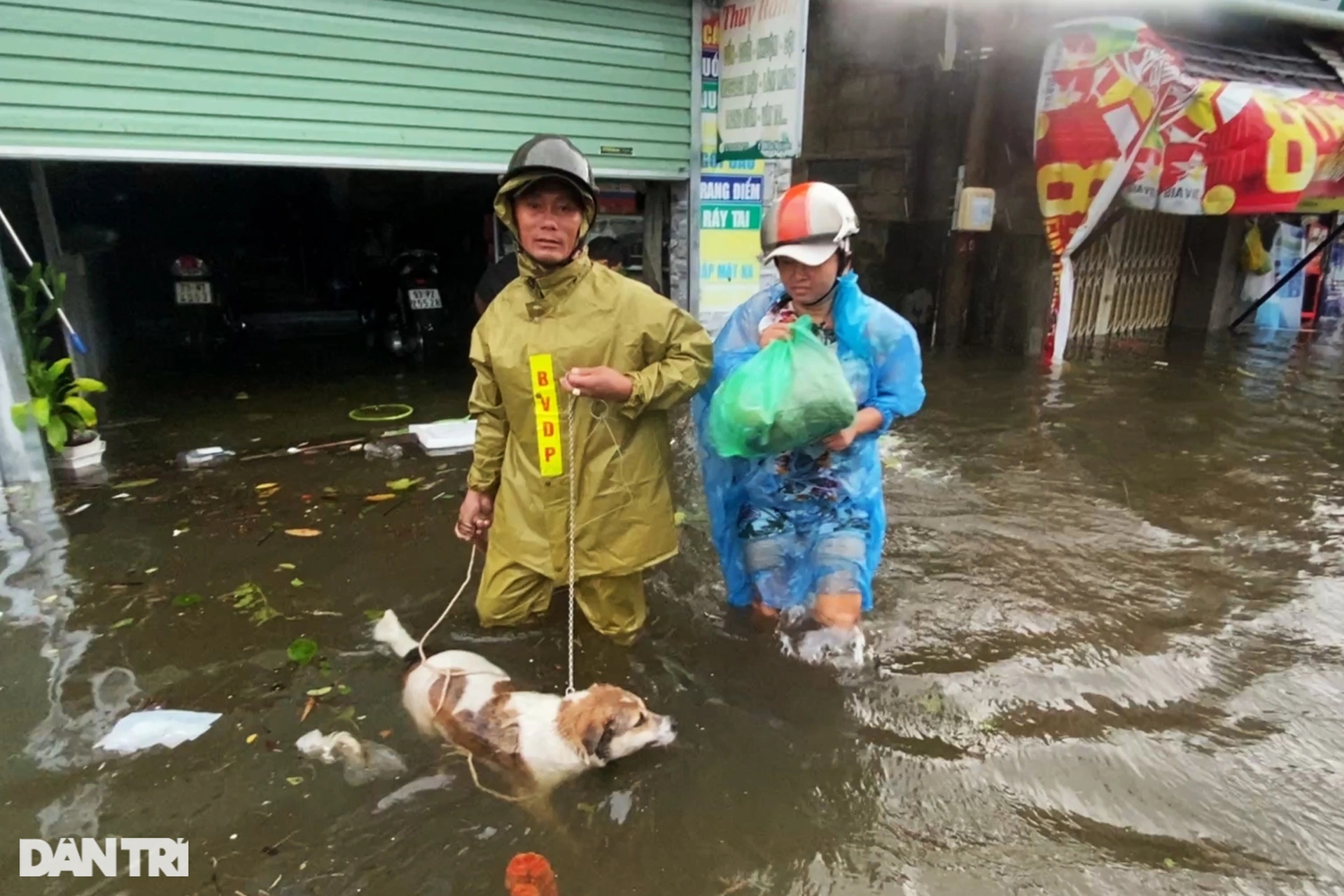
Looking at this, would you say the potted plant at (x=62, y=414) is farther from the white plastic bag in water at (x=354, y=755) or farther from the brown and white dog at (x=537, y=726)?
the brown and white dog at (x=537, y=726)

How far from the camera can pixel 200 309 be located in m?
9.80

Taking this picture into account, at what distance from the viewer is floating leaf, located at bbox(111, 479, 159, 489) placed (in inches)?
209

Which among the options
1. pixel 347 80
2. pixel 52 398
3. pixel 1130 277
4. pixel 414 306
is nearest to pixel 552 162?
pixel 347 80

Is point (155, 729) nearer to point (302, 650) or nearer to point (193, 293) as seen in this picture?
point (302, 650)

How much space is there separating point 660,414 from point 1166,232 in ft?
39.5

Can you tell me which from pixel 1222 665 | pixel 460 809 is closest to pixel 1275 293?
pixel 1222 665

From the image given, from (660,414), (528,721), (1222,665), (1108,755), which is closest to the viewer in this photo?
(528,721)

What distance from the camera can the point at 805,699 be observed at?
321 cm

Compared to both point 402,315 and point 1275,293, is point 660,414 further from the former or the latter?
point 1275,293

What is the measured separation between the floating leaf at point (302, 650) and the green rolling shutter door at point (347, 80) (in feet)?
12.2

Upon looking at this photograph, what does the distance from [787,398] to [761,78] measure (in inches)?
208

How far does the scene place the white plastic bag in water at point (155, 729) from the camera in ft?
9.33

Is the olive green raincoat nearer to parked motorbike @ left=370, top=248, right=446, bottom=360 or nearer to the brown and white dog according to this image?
→ the brown and white dog

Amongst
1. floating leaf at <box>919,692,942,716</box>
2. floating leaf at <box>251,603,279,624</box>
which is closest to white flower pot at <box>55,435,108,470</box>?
floating leaf at <box>251,603,279,624</box>
